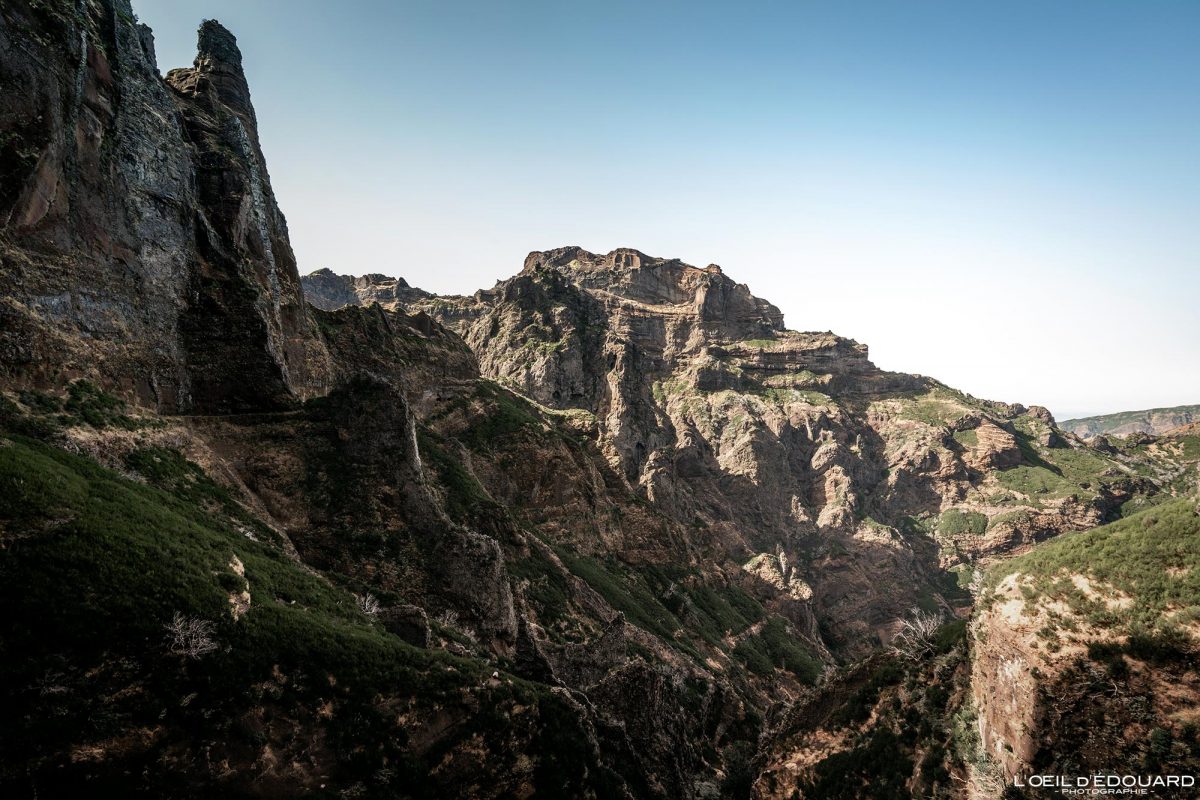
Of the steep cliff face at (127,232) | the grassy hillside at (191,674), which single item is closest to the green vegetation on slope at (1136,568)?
the grassy hillside at (191,674)

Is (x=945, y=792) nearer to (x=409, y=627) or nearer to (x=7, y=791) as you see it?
(x=409, y=627)

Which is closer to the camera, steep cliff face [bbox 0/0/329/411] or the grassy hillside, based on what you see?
the grassy hillside

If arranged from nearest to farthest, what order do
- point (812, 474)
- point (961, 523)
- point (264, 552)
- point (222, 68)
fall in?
point (264, 552) → point (222, 68) → point (961, 523) → point (812, 474)

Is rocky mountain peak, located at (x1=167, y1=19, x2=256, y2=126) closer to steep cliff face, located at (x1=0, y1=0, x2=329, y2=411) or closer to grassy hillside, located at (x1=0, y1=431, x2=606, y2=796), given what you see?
steep cliff face, located at (x1=0, y1=0, x2=329, y2=411)

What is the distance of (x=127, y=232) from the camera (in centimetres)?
3772

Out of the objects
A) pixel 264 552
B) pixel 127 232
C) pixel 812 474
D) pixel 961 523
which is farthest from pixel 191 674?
pixel 961 523

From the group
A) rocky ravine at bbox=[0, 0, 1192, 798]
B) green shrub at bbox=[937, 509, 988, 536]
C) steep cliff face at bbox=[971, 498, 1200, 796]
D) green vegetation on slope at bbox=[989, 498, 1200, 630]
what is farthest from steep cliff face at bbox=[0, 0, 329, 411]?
green shrub at bbox=[937, 509, 988, 536]

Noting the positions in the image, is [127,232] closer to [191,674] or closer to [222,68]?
[191,674]

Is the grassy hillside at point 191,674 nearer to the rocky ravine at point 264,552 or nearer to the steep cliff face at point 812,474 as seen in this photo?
the rocky ravine at point 264,552

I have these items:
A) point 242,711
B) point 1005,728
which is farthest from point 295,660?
point 1005,728

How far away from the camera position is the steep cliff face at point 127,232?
3067cm

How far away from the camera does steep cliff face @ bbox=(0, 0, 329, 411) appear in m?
30.7

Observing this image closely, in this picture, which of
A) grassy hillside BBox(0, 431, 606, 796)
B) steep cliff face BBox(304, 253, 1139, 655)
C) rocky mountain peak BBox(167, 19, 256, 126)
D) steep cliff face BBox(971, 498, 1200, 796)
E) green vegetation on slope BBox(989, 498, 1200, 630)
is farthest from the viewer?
steep cliff face BBox(304, 253, 1139, 655)

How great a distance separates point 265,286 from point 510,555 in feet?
124
